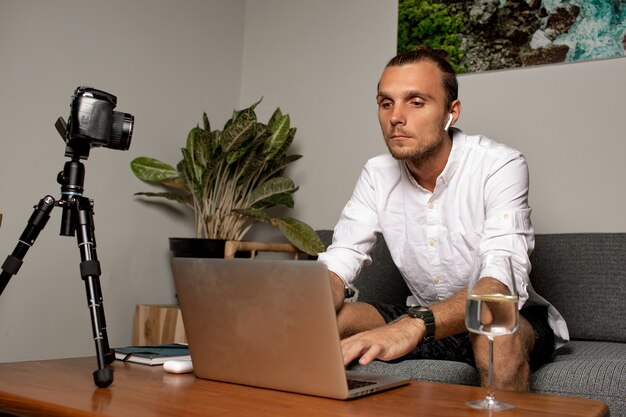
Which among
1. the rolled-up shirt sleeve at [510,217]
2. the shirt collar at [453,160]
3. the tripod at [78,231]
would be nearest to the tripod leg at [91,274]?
the tripod at [78,231]

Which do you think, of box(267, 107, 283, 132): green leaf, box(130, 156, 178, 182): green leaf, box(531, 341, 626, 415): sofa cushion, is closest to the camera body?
box(531, 341, 626, 415): sofa cushion

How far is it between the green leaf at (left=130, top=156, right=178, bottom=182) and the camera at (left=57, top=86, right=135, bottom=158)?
1613mm

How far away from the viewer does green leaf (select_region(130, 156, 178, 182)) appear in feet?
9.88

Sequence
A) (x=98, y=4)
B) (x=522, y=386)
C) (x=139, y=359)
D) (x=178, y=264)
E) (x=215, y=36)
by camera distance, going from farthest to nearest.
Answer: (x=215, y=36) < (x=98, y=4) < (x=522, y=386) < (x=139, y=359) < (x=178, y=264)

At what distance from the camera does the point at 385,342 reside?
1.40 metres

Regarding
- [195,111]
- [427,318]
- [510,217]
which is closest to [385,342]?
[427,318]

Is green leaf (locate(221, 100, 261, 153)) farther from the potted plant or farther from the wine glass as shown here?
the wine glass

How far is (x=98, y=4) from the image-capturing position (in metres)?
2.97

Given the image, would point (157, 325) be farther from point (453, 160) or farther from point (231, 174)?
point (453, 160)

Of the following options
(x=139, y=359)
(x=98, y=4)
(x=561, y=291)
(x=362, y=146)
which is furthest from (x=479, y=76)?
(x=139, y=359)

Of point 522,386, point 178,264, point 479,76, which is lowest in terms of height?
point 522,386

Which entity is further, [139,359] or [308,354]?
[139,359]

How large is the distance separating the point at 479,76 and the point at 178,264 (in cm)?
206

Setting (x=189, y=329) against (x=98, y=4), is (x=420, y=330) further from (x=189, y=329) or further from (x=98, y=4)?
(x=98, y=4)
